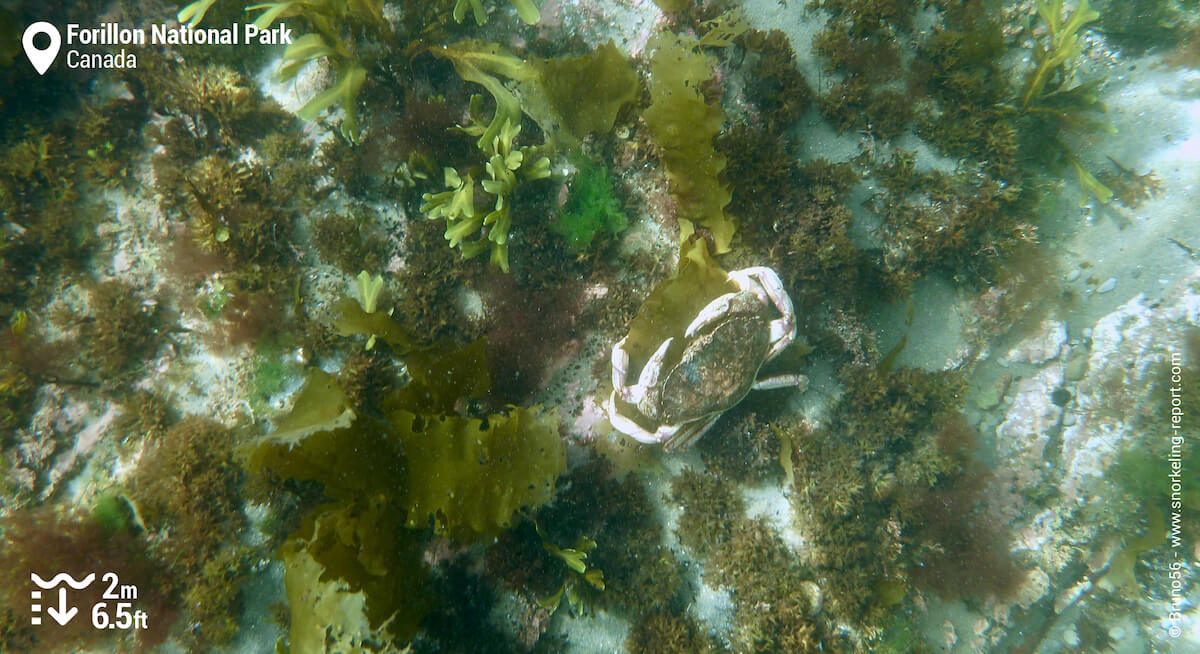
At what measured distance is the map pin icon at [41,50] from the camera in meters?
5.21

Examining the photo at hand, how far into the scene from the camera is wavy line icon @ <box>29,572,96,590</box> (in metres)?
4.36

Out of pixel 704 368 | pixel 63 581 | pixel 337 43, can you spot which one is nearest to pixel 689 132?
pixel 704 368

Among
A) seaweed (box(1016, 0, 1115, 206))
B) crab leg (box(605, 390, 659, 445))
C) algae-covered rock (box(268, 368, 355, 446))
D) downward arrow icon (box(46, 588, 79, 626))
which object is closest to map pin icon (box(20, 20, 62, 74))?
algae-covered rock (box(268, 368, 355, 446))

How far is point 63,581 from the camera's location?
14.4 ft

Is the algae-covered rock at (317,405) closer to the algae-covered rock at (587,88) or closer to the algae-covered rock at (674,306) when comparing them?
the algae-covered rock at (674,306)

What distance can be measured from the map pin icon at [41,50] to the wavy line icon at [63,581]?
18.2ft

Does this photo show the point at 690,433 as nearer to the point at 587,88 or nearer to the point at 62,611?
the point at 587,88

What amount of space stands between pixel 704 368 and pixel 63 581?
656 cm

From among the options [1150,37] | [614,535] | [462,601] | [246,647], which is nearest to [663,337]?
[614,535]

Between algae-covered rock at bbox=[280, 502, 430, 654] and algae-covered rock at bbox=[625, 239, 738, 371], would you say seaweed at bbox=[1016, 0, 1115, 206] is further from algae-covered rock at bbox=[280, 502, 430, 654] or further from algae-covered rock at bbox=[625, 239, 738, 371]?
algae-covered rock at bbox=[280, 502, 430, 654]

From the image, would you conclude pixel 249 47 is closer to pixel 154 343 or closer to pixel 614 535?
pixel 154 343

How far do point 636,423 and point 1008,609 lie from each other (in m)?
6.58

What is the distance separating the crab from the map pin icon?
7.39 metres

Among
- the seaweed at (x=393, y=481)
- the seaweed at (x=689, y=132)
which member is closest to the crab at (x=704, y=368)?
the seaweed at (x=689, y=132)
